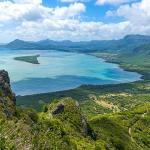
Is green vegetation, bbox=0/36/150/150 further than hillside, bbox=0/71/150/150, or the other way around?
hillside, bbox=0/71/150/150

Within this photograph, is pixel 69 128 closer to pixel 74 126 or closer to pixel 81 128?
pixel 74 126

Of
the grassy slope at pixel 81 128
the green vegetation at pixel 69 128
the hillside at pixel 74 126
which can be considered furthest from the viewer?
the grassy slope at pixel 81 128

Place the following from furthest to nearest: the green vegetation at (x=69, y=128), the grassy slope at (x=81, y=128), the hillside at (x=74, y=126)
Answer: the grassy slope at (x=81, y=128)
the hillside at (x=74, y=126)
the green vegetation at (x=69, y=128)

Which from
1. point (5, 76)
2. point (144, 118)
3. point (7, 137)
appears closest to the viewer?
point (7, 137)

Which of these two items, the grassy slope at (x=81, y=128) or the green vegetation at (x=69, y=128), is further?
the grassy slope at (x=81, y=128)

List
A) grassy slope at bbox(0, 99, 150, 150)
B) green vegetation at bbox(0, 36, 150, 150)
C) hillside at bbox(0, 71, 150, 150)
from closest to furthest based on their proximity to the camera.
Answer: green vegetation at bbox(0, 36, 150, 150)
hillside at bbox(0, 71, 150, 150)
grassy slope at bbox(0, 99, 150, 150)

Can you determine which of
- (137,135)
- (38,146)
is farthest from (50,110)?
(38,146)

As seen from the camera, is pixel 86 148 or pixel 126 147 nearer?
pixel 86 148

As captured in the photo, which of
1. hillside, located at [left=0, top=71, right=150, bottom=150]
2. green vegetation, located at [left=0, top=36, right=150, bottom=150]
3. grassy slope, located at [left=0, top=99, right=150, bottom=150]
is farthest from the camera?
grassy slope, located at [left=0, top=99, right=150, bottom=150]

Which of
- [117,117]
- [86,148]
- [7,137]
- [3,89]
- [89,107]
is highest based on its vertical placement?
[7,137]

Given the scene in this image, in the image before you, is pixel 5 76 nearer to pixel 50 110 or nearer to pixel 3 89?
pixel 3 89

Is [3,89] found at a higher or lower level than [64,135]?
higher
